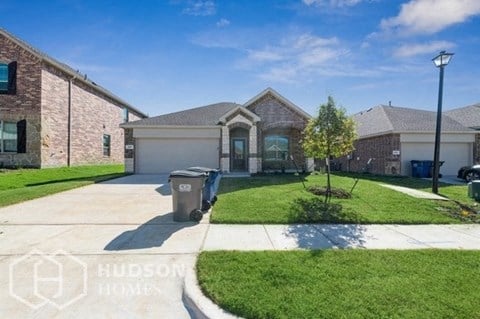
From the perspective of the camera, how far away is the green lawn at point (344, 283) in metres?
3.14

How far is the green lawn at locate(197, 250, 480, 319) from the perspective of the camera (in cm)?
314

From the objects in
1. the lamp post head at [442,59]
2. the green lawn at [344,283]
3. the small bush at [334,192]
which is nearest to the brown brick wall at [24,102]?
the small bush at [334,192]

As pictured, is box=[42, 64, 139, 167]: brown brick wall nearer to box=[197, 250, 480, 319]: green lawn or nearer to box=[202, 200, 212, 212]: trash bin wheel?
box=[202, 200, 212, 212]: trash bin wheel

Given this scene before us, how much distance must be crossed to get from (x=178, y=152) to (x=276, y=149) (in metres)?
6.52

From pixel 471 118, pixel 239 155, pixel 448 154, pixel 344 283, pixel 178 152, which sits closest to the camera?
pixel 344 283

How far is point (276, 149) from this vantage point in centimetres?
1897

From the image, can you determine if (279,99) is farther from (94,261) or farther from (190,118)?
(94,261)

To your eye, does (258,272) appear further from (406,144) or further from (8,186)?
(406,144)

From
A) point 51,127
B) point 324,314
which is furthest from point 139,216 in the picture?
point 51,127

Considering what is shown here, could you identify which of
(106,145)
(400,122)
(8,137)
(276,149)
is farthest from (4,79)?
(400,122)

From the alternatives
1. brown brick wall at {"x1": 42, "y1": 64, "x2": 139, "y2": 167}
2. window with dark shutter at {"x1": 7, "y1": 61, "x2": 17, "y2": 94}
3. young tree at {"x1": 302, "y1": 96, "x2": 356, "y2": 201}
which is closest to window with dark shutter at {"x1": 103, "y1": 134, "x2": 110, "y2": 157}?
brown brick wall at {"x1": 42, "y1": 64, "x2": 139, "y2": 167}

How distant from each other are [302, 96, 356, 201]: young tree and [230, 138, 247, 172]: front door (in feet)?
29.5

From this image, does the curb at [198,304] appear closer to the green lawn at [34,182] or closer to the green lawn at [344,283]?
the green lawn at [344,283]

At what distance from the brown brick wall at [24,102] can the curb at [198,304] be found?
18.3m
